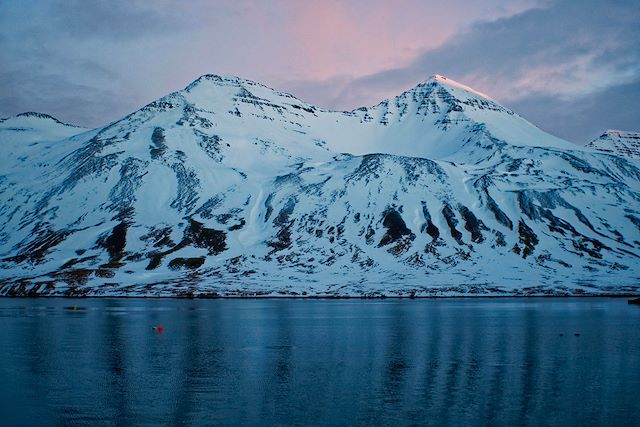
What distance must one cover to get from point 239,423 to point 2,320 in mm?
85242

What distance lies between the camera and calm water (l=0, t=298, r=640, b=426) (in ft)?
134

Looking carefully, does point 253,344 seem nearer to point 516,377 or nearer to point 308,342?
point 308,342

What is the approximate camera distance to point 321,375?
179ft

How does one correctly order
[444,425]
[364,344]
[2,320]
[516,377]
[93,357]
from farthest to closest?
[2,320]
[364,344]
[93,357]
[516,377]
[444,425]

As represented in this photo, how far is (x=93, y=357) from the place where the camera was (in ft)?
216

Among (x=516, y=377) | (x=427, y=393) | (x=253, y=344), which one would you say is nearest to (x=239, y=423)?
(x=427, y=393)

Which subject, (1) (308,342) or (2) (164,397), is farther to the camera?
(1) (308,342)

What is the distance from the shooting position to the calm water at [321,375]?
1610 inches

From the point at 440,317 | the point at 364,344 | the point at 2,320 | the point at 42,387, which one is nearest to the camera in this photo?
the point at 42,387

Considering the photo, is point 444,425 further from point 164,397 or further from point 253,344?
point 253,344

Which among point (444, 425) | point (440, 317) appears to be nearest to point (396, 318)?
point (440, 317)

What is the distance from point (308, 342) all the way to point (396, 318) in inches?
1646

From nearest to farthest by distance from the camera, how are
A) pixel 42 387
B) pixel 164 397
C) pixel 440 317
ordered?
pixel 164 397 → pixel 42 387 → pixel 440 317

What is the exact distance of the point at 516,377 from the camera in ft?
175
